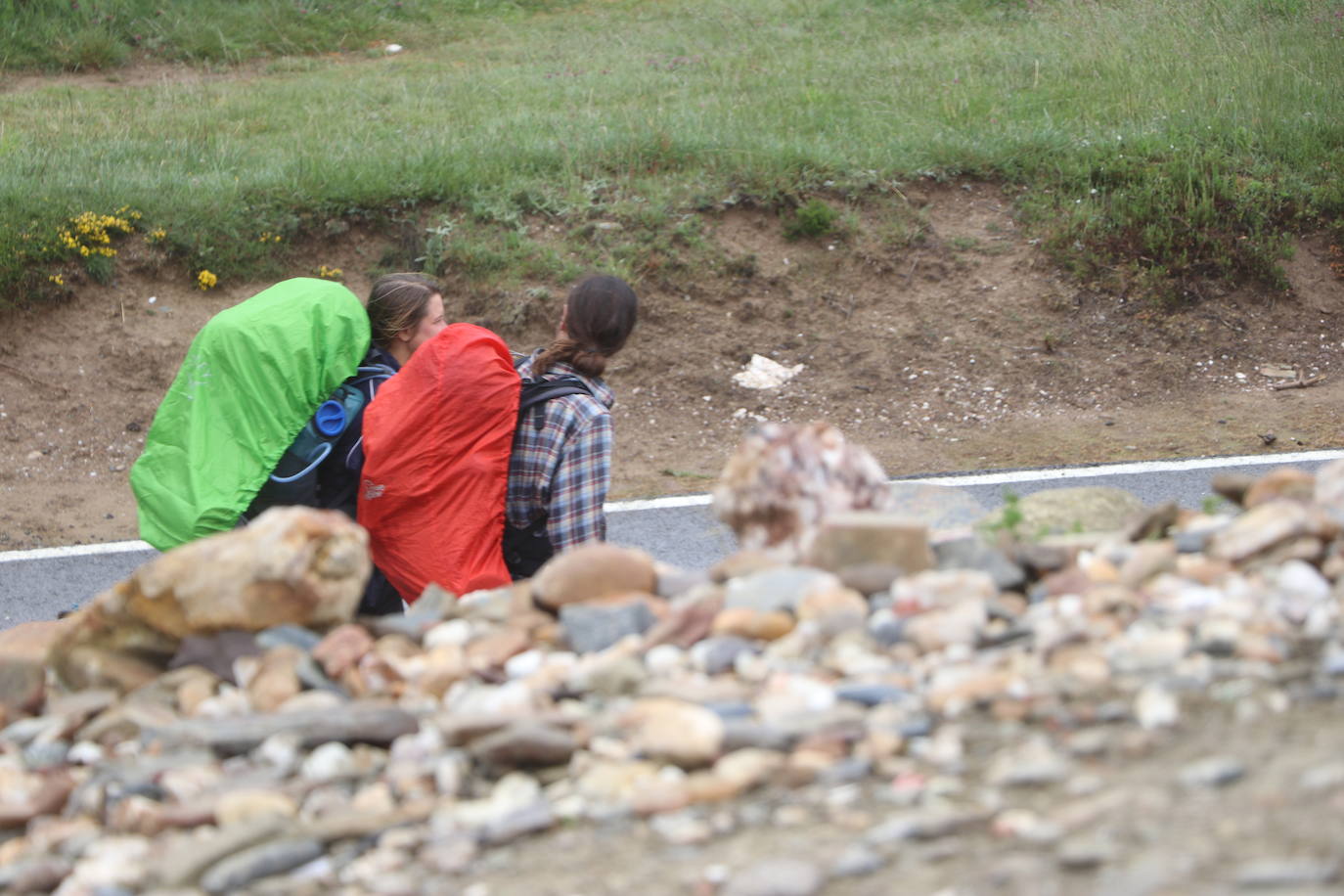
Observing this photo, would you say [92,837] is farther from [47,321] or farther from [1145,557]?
[47,321]

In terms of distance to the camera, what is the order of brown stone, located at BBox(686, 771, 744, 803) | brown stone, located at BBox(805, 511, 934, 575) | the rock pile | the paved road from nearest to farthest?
the rock pile
brown stone, located at BBox(686, 771, 744, 803)
brown stone, located at BBox(805, 511, 934, 575)
the paved road

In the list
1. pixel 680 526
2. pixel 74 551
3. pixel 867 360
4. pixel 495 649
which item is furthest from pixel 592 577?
pixel 867 360

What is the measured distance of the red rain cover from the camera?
13.1 ft

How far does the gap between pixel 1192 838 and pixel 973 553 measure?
1218 mm

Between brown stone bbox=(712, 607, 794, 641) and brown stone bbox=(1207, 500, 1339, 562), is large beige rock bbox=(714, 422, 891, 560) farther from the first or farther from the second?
brown stone bbox=(1207, 500, 1339, 562)

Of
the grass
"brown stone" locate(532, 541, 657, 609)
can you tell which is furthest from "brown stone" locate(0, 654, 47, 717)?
the grass

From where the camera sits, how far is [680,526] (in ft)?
22.2

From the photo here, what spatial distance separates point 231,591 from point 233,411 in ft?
3.58

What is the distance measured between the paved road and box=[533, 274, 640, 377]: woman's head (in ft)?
6.59

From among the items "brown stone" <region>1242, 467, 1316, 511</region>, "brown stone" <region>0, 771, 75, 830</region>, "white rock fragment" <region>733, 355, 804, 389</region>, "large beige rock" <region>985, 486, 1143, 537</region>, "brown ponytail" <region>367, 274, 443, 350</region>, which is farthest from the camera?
"white rock fragment" <region>733, 355, 804, 389</region>

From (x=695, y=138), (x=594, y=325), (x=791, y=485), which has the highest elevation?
(x=695, y=138)

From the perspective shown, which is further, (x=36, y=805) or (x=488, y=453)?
(x=488, y=453)

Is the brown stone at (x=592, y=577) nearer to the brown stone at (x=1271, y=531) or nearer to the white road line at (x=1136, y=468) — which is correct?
the brown stone at (x=1271, y=531)

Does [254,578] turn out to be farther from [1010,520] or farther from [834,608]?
[1010,520]
